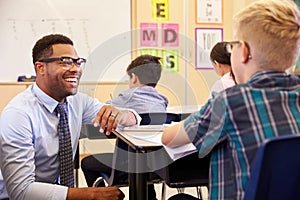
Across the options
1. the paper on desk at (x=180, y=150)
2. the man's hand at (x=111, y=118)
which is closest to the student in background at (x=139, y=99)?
the man's hand at (x=111, y=118)

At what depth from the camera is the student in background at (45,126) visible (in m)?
1.50

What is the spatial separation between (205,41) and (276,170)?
163 inches

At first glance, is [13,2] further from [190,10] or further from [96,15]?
[190,10]

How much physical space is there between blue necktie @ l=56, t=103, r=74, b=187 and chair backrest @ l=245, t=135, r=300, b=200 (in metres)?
0.94

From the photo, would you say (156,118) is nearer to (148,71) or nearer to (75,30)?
(148,71)

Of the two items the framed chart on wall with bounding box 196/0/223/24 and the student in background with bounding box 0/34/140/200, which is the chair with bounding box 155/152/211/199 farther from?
the framed chart on wall with bounding box 196/0/223/24

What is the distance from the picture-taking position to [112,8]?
463 centimetres

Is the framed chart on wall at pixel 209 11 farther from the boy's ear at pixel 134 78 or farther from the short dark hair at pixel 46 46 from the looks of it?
the short dark hair at pixel 46 46

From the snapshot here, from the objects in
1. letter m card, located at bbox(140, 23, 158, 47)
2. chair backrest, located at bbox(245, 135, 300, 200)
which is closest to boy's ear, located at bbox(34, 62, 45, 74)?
chair backrest, located at bbox(245, 135, 300, 200)

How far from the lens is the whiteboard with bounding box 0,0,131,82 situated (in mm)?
4336

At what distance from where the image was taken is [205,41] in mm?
4984

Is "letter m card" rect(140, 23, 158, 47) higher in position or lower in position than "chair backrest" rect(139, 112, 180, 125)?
higher

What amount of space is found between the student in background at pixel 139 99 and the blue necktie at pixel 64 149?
1.59 ft

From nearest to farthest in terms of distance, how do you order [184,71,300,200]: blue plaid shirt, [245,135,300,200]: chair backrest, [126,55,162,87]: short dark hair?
[245,135,300,200]: chair backrest
[184,71,300,200]: blue plaid shirt
[126,55,162,87]: short dark hair
